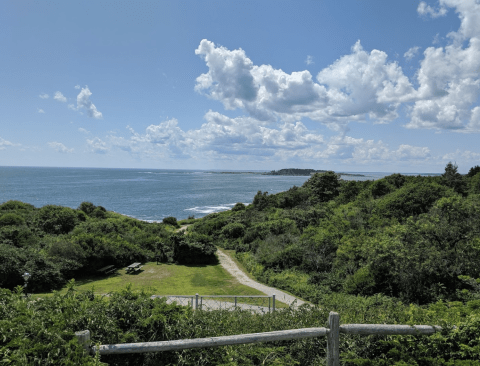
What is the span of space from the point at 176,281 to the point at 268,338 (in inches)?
702

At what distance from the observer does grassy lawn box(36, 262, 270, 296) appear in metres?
17.9

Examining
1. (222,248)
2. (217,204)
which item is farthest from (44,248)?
(217,204)

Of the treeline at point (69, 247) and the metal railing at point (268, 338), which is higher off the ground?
the metal railing at point (268, 338)

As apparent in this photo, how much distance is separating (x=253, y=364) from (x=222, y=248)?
2720 centimetres

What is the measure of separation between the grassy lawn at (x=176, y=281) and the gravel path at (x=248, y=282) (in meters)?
0.49

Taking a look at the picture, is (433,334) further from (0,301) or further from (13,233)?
(13,233)

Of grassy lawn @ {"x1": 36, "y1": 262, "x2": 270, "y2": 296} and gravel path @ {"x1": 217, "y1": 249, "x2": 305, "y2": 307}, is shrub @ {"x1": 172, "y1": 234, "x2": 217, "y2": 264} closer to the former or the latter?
grassy lawn @ {"x1": 36, "y1": 262, "x2": 270, "y2": 296}

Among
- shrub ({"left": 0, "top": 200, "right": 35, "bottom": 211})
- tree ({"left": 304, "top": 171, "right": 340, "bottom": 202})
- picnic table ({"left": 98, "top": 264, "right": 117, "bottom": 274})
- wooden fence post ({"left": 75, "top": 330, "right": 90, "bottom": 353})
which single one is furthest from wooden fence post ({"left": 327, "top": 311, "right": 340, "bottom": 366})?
tree ({"left": 304, "top": 171, "right": 340, "bottom": 202})

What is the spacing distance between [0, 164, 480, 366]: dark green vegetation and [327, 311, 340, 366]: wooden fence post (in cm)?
15

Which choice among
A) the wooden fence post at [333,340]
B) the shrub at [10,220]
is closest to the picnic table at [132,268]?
the shrub at [10,220]

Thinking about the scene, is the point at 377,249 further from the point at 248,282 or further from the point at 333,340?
the point at 333,340

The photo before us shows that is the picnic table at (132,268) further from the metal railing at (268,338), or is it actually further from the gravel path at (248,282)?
the metal railing at (268,338)

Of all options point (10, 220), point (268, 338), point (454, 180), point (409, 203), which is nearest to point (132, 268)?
point (10, 220)

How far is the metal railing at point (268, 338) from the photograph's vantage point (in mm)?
3580
